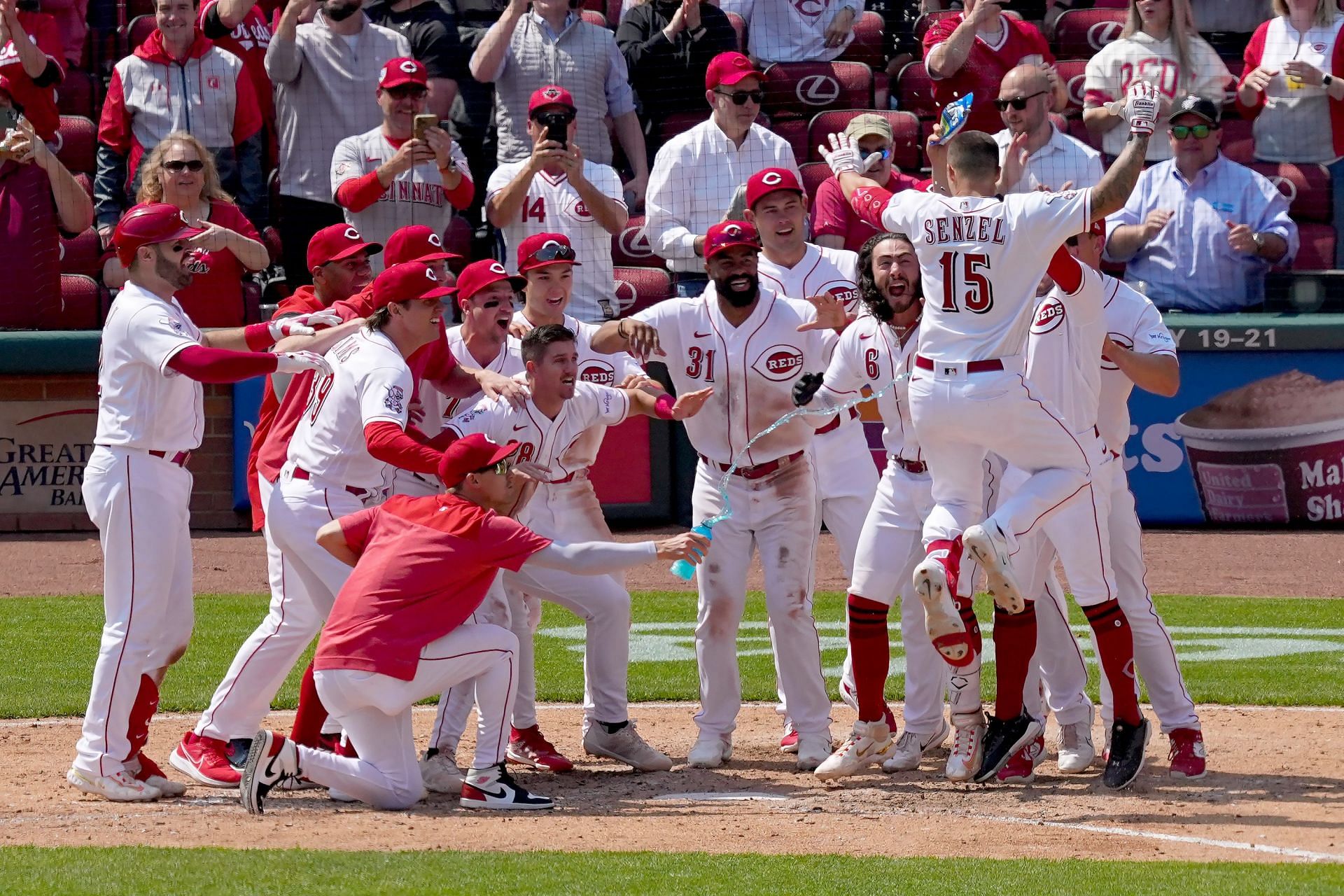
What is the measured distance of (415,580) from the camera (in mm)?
5496

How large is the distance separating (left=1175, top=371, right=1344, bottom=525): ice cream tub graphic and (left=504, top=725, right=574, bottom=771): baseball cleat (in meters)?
6.44

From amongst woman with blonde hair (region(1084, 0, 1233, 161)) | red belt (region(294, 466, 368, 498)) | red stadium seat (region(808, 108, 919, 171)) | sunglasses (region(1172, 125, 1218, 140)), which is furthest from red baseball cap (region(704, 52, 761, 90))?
red belt (region(294, 466, 368, 498))

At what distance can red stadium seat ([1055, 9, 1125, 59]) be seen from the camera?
12562mm

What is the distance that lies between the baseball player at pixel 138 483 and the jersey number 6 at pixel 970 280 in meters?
2.09

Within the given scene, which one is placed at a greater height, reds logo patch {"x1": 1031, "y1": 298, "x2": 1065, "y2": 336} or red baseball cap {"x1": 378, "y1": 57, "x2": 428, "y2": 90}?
red baseball cap {"x1": 378, "y1": 57, "x2": 428, "y2": 90}

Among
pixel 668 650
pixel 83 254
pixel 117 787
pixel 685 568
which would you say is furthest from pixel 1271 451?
pixel 117 787

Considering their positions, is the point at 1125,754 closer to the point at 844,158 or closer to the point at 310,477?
the point at 844,158

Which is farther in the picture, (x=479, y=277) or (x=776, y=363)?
(x=776, y=363)

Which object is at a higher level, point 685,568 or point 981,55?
point 981,55

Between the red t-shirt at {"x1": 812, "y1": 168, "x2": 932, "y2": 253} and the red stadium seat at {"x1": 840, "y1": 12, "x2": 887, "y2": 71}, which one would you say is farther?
the red stadium seat at {"x1": 840, "y1": 12, "x2": 887, "y2": 71}

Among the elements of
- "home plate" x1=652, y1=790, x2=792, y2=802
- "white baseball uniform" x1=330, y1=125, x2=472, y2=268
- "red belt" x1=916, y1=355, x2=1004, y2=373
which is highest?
"white baseball uniform" x1=330, y1=125, x2=472, y2=268

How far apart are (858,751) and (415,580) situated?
172 cm

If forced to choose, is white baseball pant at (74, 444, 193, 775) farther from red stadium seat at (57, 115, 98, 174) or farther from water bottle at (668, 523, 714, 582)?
red stadium seat at (57, 115, 98, 174)

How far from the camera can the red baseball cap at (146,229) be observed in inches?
227
